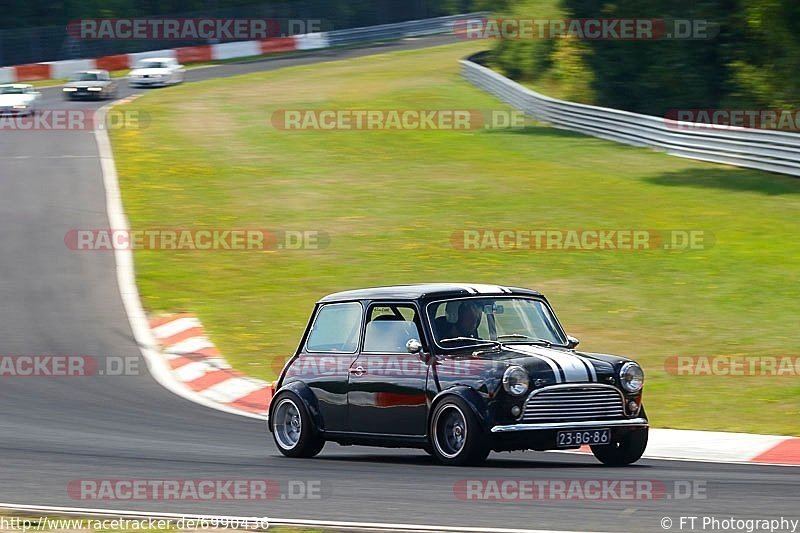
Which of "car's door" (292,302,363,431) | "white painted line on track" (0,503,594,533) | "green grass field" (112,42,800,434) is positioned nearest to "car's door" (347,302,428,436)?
"car's door" (292,302,363,431)

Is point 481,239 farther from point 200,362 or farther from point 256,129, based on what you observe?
point 256,129

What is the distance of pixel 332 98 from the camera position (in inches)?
1752

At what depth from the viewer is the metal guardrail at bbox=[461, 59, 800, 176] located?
27.0m

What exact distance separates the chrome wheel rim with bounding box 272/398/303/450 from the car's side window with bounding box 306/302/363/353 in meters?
0.52

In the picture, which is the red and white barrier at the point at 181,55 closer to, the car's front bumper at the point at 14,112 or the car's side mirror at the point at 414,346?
the car's front bumper at the point at 14,112

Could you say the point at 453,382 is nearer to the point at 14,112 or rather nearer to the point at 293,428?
the point at 293,428

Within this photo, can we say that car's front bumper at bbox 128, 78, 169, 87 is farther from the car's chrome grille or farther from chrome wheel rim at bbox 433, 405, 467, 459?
the car's chrome grille

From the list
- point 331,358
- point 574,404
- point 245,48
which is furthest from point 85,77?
point 574,404

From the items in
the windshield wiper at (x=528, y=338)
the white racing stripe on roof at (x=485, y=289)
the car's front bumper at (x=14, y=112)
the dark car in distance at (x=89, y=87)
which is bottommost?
the car's front bumper at (x=14, y=112)

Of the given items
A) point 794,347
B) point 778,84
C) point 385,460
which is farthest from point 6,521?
point 778,84

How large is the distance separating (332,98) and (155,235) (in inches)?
892

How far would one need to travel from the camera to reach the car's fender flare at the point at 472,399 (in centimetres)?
878

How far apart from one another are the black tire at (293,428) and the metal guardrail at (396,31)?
60.1 metres

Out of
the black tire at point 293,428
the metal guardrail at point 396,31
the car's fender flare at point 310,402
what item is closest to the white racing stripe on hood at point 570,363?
the car's fender flare at point 310,402
